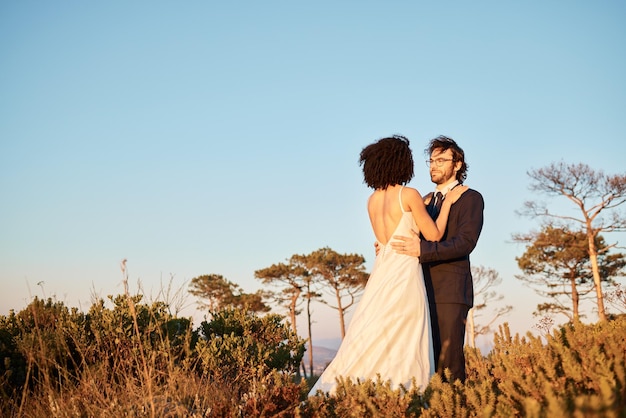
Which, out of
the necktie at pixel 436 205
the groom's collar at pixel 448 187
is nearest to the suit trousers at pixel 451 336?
the necktie at pixel 436 205

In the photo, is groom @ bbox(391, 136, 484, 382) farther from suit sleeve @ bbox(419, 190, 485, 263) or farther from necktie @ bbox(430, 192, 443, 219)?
necktie @ bbox(430, 192, 443, 219)

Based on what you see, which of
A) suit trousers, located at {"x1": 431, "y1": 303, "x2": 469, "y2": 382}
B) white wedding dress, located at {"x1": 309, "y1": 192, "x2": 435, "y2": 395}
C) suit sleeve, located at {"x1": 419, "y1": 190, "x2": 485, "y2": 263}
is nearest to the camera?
white wedding dress, located at {"x1": 309, "y1": 192, "x2": 435, "y2": 395}

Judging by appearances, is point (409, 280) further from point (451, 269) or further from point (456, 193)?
point (456, 193)

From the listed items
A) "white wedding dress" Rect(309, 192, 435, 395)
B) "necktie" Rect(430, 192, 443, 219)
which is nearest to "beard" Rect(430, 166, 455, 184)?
"necktie" Rect(430, 192, 443, 219)

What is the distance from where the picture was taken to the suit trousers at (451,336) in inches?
185

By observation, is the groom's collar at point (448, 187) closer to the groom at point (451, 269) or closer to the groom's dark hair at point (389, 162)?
the groom at point (451, 269)

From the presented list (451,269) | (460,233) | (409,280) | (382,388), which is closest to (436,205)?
(460,233)

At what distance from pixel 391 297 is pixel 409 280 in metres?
0.20

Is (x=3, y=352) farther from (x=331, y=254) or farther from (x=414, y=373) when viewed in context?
(x=331, y=254)

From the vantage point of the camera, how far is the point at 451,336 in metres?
4.71

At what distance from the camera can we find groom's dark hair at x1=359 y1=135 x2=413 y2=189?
4801mm

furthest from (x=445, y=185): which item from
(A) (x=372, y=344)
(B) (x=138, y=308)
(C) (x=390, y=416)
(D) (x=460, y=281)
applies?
(B) (x=138, y=308)

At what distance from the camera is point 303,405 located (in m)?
4.03

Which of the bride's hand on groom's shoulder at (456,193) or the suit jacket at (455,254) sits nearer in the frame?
the suit jacket at (455,254)
